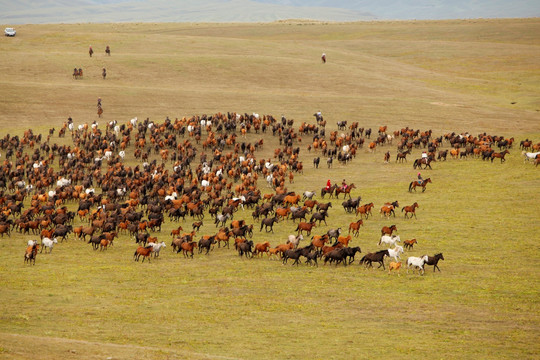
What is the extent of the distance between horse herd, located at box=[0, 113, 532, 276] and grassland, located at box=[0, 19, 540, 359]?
86 centimetres

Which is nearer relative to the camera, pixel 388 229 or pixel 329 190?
pixel 388 229

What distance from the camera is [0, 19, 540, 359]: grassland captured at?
19.8m

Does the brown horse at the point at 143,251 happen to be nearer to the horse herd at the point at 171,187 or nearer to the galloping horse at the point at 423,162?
the horse herd at the point at 171,187

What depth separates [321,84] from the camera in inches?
3100

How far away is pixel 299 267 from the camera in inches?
1088

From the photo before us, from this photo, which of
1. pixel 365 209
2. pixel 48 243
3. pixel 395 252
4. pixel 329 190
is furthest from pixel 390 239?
pixel 48 243

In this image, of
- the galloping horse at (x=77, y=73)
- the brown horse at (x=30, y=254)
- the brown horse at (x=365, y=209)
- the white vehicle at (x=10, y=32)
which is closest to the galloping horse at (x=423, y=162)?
the brown horse at (x=365, y=209)

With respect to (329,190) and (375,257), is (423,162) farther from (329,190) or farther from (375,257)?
(375,257)

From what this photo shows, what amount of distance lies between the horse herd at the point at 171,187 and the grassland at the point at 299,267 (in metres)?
0.86

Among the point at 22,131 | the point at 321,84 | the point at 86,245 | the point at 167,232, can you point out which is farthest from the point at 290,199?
the point at 321,84

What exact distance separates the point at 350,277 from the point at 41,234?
1564 centimetres

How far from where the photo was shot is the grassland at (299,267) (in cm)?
1978

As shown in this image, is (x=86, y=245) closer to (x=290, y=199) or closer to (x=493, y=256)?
(x=290, y=199)

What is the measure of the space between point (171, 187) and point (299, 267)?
626 inches
